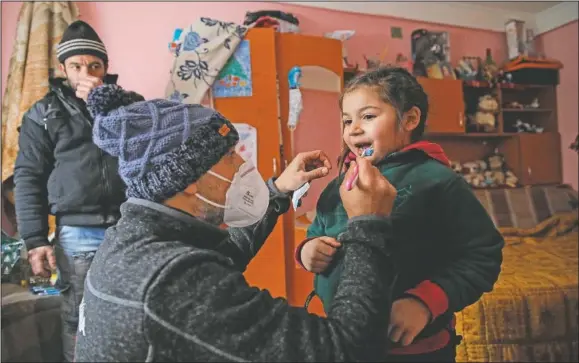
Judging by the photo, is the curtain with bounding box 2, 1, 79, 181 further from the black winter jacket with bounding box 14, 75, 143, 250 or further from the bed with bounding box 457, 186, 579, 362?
the bed with bounding box 457, 186, 579, 362

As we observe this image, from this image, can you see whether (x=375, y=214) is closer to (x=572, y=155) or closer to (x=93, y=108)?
(x=93, y=108)

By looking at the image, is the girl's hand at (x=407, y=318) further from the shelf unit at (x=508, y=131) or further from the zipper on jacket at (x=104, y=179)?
the shelf unit at (x=508, y=131)

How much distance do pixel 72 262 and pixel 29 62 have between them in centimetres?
109

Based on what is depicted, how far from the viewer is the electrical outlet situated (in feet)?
8.66

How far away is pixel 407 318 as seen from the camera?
0.52 m

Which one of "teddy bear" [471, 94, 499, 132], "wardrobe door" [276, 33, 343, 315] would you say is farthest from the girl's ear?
"teddy bear" [471, 94, 499, 132]

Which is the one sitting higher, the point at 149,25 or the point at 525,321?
the point at 149,25

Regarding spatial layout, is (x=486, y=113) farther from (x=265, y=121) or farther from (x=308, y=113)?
(x=308, y=113)

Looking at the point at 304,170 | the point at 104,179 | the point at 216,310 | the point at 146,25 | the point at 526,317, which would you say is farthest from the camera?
the point at 146,25

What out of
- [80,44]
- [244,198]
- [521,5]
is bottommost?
[244,198]

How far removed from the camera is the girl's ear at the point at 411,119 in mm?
611

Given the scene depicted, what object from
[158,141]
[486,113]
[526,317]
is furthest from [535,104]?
[158,141]

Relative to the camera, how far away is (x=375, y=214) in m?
0.49

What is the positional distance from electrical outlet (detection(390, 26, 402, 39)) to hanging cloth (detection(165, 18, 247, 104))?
1.26 meters
